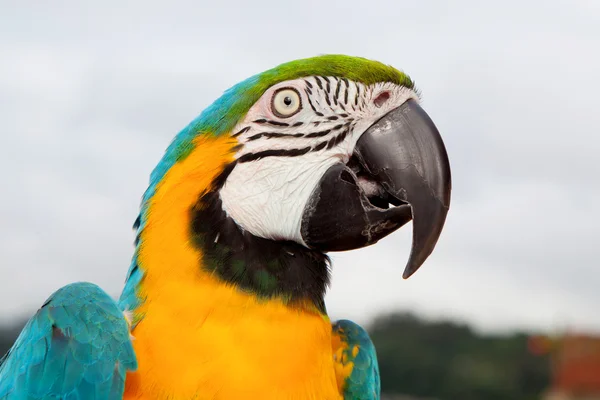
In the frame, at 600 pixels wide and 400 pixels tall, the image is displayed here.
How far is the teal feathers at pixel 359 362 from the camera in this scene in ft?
9.41

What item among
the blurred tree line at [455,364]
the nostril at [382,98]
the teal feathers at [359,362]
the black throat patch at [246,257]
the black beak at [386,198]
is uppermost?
the nostril at [382,98]

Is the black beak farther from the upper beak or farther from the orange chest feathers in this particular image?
the orange chest feathers

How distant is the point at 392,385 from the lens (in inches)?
1900

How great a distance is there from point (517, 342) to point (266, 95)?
4851 centimetres

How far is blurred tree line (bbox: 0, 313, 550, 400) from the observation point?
4484 centimetres

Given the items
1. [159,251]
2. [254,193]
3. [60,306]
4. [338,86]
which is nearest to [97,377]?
[60,306]

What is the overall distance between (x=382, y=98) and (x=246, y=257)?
2.62ft

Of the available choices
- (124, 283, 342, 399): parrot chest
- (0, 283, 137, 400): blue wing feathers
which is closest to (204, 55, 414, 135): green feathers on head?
(124, 283, 342, 399): parrot chest

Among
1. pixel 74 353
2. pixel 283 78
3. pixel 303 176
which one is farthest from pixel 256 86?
pixel 74 353

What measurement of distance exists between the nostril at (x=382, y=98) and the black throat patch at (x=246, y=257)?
60 cm

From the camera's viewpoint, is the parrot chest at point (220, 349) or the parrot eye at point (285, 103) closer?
the parrot chest at point (220, 349)

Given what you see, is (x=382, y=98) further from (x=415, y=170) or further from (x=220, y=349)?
(x=220, y=349)

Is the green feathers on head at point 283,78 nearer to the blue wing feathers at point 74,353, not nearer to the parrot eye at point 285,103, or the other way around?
the parrot eye at point 285,103

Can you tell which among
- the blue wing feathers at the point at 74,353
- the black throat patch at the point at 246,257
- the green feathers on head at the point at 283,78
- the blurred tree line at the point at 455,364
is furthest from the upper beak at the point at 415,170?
the blurred tree line at the point at 455,364
